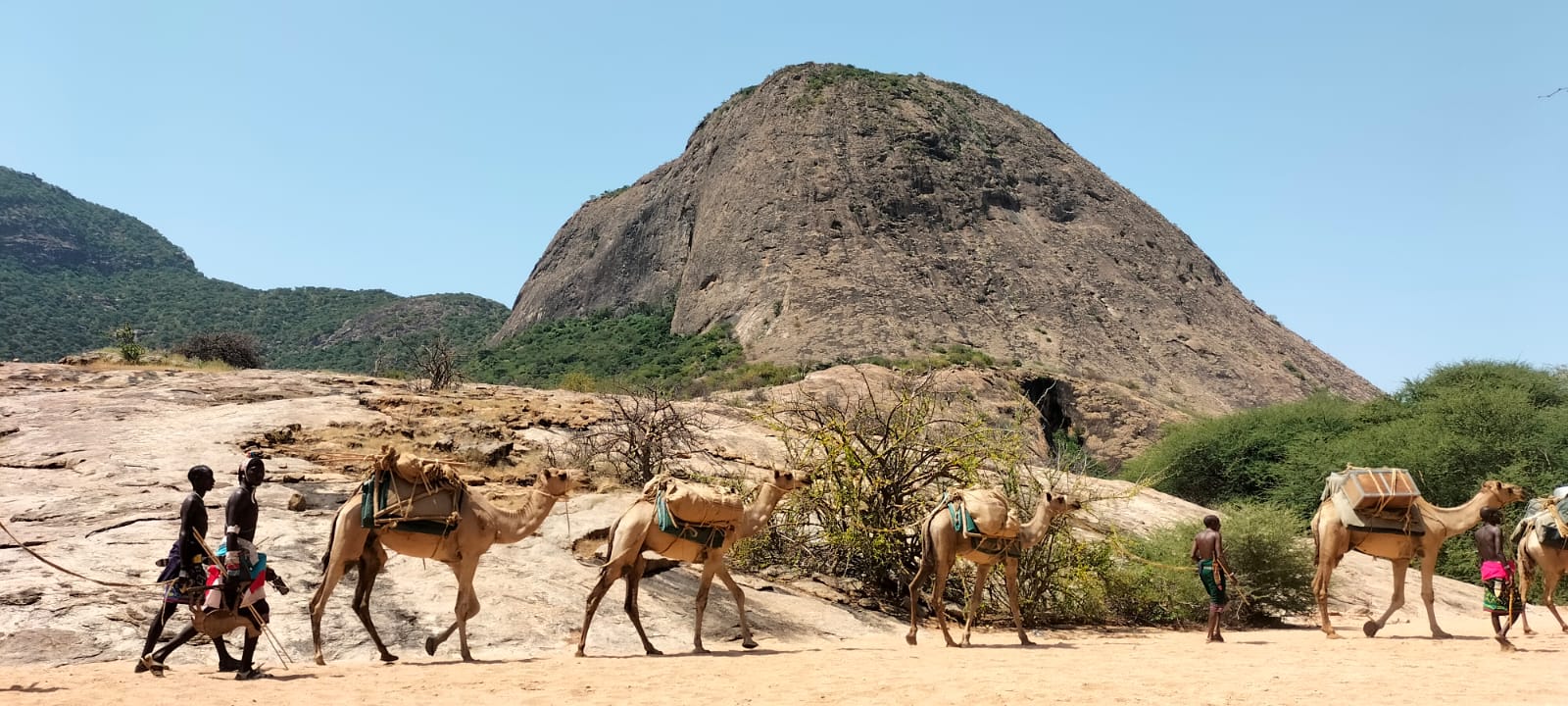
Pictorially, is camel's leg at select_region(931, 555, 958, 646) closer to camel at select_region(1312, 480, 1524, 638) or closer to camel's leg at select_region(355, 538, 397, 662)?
camel at select_region(1312, 480, 1524, 638)

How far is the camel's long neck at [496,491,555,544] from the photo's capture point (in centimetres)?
997

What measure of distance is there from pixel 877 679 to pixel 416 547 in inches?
162

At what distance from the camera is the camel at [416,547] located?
9.17 m

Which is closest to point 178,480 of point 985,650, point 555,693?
point 555,693

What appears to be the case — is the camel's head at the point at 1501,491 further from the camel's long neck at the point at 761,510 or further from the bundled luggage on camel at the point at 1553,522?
the camel's long neck at the point at 761,510

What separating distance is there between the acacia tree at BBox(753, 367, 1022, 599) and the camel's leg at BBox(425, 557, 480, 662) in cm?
509

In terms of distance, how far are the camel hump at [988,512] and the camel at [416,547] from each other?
4.64m

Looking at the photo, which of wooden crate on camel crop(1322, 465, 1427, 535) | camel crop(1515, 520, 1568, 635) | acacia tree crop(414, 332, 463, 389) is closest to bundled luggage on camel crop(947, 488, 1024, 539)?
wooden crate on camel crop(1322, 465, 1427, 535)

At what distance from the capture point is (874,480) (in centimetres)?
1389

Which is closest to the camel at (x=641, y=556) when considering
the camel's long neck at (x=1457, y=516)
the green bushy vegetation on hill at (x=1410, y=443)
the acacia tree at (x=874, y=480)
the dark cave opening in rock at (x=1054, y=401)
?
the acacia tree at (x=874, y=480)

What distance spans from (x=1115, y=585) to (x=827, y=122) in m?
58.9

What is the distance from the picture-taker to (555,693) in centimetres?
791

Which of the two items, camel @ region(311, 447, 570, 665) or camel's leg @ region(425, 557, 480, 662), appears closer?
camel @ region(311, 447, 570, 665)

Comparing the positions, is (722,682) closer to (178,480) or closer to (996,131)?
(178,480)
